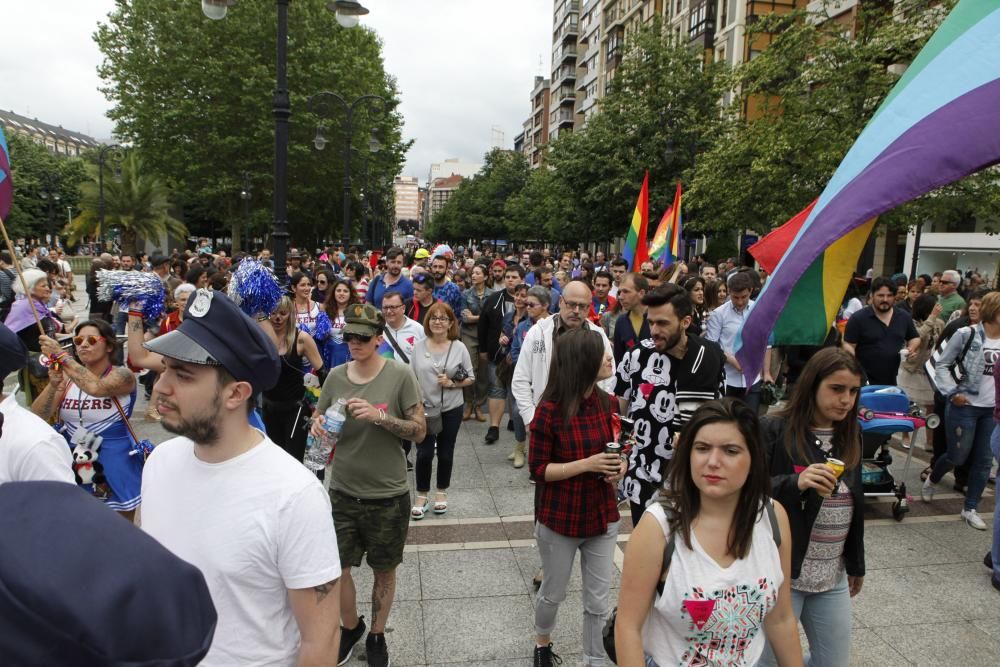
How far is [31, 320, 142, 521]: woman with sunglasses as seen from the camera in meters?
4.20

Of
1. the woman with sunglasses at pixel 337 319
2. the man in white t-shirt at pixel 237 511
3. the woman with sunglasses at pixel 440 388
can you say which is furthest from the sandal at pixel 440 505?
the man in white t-shirt at pixel 237 511

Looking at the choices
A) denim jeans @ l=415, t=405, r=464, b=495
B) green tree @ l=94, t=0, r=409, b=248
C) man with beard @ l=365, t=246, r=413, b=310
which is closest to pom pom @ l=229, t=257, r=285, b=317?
denim jeans @ l=415, t=405, r=464, b=495

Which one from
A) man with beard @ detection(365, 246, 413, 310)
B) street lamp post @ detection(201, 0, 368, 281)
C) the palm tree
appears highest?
the palm tree

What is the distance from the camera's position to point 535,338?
17.0 feet

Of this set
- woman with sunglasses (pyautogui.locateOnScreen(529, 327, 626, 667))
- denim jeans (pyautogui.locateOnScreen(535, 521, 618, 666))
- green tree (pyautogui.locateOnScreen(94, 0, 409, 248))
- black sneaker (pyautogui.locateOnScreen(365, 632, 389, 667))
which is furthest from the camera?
green tree (pyautogui.locateOnScreen(94, 0, 409, 248))

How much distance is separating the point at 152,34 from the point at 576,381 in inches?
1297

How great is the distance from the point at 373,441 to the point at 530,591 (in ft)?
5.50

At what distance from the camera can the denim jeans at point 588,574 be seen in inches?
139

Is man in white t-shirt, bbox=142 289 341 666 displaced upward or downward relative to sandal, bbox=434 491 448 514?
upward

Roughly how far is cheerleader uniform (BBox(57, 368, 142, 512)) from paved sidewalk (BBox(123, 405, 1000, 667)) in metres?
1.64

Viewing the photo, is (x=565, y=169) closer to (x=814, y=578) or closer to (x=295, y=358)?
(x=295, y=358)

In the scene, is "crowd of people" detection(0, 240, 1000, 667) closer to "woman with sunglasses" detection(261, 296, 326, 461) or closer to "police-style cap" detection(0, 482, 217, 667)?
"woman with sunglasses" detection(261, 296, 326, 461)

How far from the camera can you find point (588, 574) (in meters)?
3.57

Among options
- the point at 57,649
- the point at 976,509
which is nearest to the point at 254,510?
the point at 57,649
